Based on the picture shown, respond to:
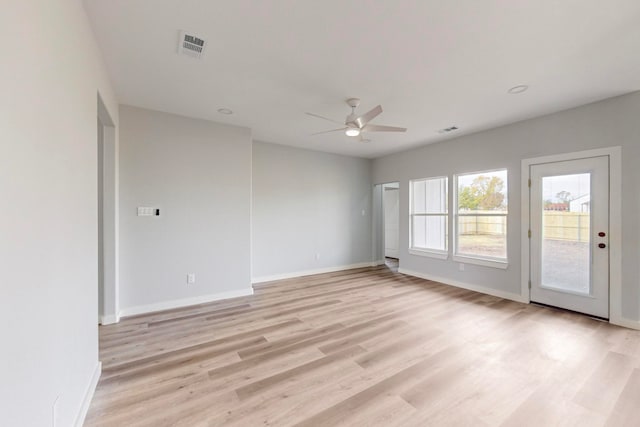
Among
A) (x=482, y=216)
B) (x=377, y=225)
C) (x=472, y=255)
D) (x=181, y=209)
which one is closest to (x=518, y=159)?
(x=482, y=216)

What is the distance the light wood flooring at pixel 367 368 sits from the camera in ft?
5.90

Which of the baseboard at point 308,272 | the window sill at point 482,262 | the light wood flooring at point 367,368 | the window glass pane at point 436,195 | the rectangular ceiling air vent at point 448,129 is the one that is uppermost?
the rectangular ceiling air vent at point 448,129

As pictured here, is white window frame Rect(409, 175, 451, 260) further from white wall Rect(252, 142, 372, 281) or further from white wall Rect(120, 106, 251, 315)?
white wall Rect(120, 106, 251, 315)

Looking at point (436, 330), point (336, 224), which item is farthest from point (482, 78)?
point (336, 224)

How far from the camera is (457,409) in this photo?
1.83 meters

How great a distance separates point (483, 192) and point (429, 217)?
3.95ft

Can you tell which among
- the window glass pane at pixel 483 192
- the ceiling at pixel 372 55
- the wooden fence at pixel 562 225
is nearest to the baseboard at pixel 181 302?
the ceiling at pixel 372 55

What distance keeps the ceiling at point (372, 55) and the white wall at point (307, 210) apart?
1.74 meters

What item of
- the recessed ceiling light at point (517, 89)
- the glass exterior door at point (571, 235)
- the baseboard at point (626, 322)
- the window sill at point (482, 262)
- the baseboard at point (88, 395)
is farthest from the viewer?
the window sill at point (482, 262)

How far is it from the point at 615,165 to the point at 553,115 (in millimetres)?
1008

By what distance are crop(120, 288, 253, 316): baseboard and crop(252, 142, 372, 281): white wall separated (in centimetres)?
89

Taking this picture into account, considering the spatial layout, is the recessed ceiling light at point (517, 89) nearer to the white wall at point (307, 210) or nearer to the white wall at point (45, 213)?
the white wall at point (307, 210)

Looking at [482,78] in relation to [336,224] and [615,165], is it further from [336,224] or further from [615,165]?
[336,224]

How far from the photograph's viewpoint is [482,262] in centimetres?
460
